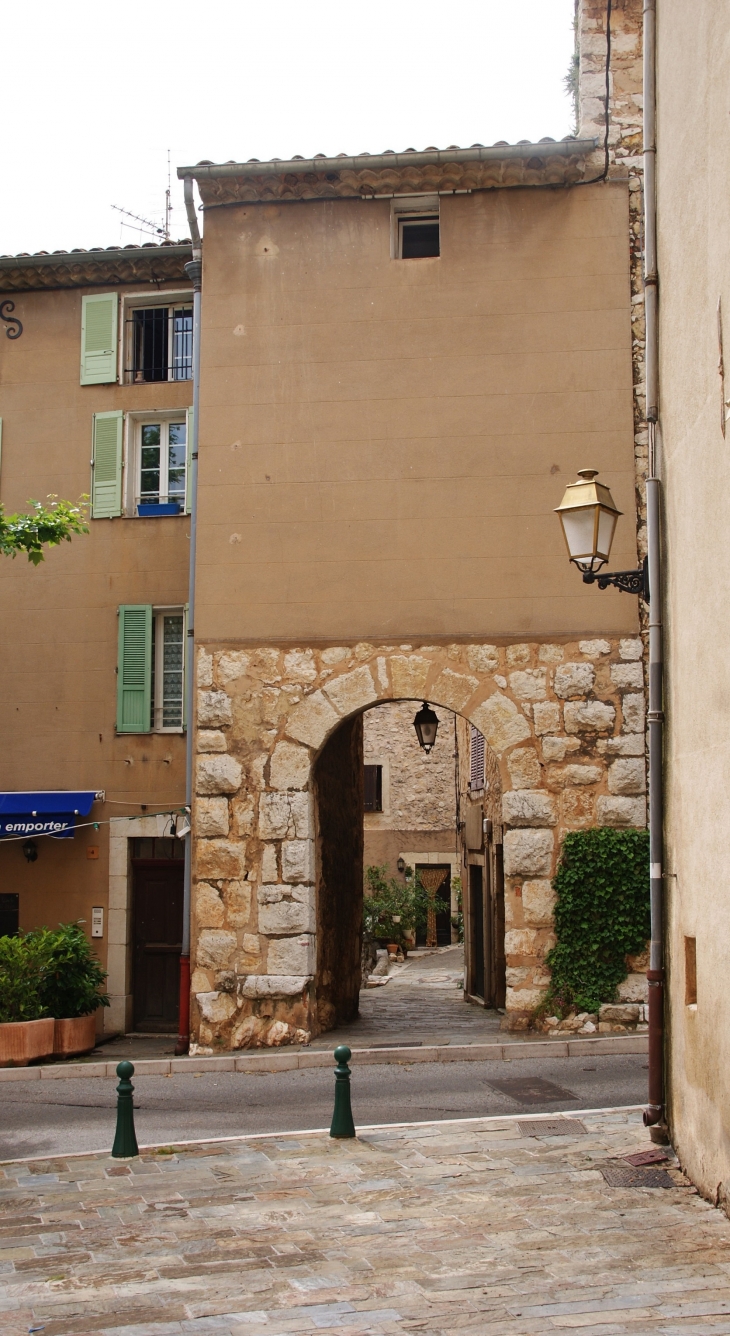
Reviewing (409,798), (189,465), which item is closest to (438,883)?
(409,798)

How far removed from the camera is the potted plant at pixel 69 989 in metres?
12.6

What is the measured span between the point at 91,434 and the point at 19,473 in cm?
99

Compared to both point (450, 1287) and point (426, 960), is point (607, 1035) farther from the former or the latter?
point (426, 960)

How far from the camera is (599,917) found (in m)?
12.2

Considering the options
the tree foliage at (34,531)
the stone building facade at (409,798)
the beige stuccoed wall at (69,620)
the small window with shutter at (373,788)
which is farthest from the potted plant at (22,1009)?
the small window with shutter at (373,788)

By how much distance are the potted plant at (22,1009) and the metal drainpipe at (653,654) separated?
6.40 m

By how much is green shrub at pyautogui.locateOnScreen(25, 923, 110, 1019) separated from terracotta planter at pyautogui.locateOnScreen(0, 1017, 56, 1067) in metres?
0.38

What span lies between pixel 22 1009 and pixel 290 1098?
3388 millimetres

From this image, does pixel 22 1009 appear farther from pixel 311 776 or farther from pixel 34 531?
pixel 34 531

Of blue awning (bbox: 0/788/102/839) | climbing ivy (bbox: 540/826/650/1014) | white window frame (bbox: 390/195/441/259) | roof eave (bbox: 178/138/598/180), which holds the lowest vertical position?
climbing ivy (bbox: 540/826/650/1014)

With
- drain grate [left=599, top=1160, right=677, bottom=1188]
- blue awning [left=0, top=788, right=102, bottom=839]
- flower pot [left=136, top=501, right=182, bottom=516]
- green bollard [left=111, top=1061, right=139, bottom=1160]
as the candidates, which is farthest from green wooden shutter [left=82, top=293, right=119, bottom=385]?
drain grate [left=599, top=1160, right=677, bottom=1188]

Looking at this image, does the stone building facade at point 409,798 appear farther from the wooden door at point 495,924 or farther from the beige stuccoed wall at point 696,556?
the beige stuccoed wall at point 696,556

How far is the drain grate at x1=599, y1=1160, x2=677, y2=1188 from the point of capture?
712 cm

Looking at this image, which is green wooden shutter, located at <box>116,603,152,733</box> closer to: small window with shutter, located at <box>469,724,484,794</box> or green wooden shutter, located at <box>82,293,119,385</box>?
green wooden shutter, located at <box>82,293,119,385</box>
